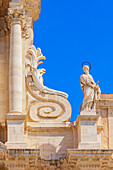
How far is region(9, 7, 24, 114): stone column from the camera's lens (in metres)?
27.1

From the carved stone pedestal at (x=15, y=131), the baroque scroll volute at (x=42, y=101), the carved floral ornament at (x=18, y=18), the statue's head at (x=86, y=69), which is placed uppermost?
the carved floral ornament at (x=18, y=18)

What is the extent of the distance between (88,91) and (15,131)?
264 cm

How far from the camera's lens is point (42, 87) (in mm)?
27859

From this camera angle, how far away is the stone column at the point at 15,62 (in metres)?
27.1

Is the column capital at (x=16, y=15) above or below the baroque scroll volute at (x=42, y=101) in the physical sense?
above

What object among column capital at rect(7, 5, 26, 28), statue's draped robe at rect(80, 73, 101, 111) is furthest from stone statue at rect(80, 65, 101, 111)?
column capital at rect(7, 5, 26, 28)

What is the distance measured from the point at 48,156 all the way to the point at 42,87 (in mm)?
2385

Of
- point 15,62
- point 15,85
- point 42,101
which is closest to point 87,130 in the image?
point 42,101

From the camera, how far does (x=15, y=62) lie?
27641 mm

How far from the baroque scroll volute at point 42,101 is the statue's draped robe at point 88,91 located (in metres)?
0.88

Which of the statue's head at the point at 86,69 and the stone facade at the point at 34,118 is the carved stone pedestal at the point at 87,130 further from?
the statue's head at the point at 86,69

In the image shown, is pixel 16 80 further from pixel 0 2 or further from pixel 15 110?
pixel 0 2

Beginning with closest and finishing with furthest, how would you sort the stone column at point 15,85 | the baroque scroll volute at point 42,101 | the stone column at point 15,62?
the stone column at point 15,85, the stone column at point 15,62, the baroque scroll volute at point 42,101

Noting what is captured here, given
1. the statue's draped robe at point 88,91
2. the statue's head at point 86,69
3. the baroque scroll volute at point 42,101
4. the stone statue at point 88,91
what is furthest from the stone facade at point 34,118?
the statue's head at point 86,69
